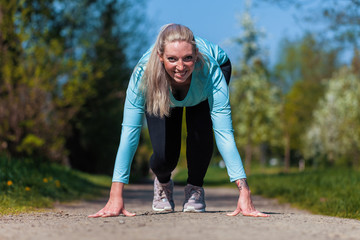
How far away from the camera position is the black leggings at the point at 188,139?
4383 mm

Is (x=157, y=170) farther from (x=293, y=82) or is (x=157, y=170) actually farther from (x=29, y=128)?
(x=293, y=82)

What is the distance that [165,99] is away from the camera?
12.9 feet

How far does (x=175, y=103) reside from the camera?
4.18m

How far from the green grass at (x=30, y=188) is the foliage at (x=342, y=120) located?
20.8 meters

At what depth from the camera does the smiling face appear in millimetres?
3723

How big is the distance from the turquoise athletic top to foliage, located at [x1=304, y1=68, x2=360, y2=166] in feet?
78.3

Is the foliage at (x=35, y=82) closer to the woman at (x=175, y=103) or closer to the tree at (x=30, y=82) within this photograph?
the tree at (x=30, y=82)

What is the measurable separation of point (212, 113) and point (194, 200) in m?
0.98

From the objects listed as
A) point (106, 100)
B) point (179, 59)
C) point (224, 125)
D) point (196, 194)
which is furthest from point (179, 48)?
point (106, 100)

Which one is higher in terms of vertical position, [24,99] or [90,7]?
[90,7]

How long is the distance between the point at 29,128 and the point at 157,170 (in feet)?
27.1

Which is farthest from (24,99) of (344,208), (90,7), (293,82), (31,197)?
(293,82)

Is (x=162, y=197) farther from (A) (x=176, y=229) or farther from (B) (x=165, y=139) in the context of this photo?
(A) (x=176, y=229)

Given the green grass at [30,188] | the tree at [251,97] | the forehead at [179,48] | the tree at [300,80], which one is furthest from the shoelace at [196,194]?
the tree at [300,80]
